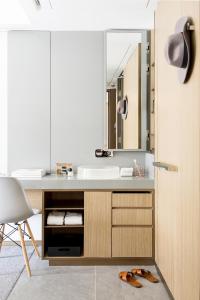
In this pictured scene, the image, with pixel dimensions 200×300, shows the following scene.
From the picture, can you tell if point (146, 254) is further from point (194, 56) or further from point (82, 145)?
point (194, 56)

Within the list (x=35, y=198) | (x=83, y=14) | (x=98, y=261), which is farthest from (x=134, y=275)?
(x=83, y=14)

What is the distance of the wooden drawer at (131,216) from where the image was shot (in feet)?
9.34

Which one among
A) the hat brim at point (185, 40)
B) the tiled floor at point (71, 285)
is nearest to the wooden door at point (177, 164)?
the hat brim at point (185, 40)

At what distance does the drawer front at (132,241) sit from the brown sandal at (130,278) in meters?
0.22

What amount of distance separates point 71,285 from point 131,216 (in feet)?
2.49

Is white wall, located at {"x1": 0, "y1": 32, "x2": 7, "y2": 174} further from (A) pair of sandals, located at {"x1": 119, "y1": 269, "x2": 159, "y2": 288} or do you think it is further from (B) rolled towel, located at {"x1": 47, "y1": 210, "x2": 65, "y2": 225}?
(A) pair of sandals, located at {"x1": 119, "y1": 269, "x2": 159, "y2": 288}

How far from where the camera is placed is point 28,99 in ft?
11.1

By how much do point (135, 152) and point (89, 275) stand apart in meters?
1.32

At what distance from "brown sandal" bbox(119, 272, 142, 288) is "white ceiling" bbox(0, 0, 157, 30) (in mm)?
2267

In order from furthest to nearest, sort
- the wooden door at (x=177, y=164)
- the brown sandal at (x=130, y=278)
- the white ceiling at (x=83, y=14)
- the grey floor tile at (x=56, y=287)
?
the white ceiling at (x=83, y=14) < the brown sandal at (x=130, y=278) < the grey floor tile at (x=56, y=287) < the wooden door at (x=177, y=164)

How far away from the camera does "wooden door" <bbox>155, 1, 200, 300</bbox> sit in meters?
1.72

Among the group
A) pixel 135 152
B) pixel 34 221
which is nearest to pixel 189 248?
pixel 135 152

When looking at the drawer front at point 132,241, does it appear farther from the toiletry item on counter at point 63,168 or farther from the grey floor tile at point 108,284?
the toiletry item on counter at point 63,168

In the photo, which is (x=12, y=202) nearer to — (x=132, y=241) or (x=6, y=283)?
(x=6, y=283)
